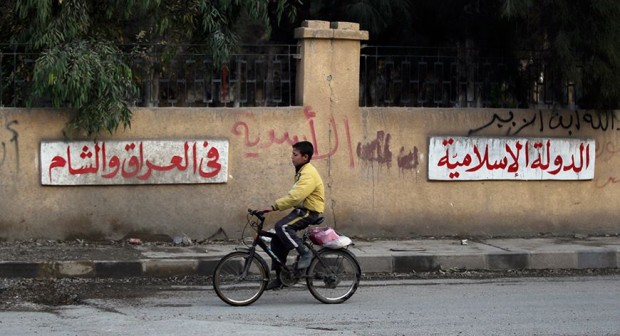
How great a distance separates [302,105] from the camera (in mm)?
13172

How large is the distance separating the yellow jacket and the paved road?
37.7 inches

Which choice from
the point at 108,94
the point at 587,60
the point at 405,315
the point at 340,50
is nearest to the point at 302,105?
the point at 340,50

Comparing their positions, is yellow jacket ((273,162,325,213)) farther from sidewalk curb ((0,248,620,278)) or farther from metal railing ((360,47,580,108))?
metal railing ((360,47,580,108))

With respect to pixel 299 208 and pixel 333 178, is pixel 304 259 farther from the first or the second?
pixel 333 178

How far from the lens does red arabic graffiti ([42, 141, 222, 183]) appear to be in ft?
40.9

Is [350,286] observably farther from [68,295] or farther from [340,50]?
[340,50]

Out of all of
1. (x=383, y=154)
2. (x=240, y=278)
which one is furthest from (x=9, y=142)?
(x=383, y=154)

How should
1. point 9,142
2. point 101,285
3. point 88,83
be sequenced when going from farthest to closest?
point 9,142, point 88,83, point 101,285

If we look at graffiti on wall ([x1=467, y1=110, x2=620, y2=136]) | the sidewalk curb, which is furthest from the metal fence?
the sidewalk curb

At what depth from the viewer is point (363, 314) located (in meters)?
9.27

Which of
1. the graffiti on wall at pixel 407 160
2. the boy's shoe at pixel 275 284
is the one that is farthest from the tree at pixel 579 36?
the boy's shoe at pixel 275 284

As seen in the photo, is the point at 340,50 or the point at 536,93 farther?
the point at 536,93

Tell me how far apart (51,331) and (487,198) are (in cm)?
721

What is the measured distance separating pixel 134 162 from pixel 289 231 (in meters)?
3.61
